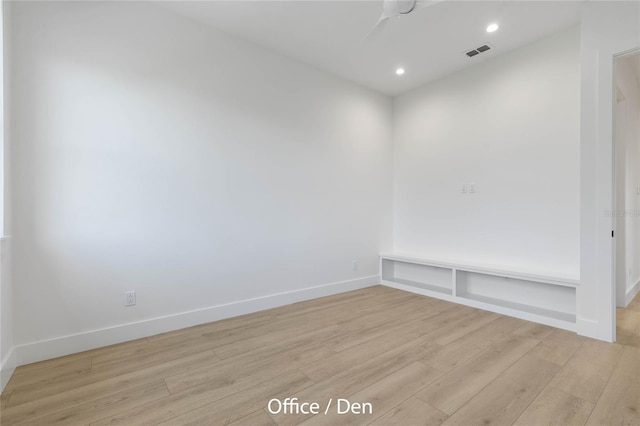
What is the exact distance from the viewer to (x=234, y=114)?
2977 millimetres

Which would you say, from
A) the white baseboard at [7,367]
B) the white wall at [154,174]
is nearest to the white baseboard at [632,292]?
the white wall at [154,174]

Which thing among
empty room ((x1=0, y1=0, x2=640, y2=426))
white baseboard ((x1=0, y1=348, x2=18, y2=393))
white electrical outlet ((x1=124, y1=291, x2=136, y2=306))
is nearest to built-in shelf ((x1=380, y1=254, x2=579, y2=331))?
empty room ((x1=0, y1=0, x2=640, y2=426))

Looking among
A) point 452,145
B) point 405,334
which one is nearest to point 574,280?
point 405,334

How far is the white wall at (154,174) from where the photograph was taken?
2098 millimetres

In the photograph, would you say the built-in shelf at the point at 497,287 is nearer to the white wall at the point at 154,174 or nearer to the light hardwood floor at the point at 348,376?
the light hardwood floor at the point at 348,376

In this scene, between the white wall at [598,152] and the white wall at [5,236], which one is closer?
the white wall at [5,236]

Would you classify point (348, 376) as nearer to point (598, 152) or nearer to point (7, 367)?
point (7, 367)

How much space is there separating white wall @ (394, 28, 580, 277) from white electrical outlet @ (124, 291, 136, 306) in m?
3.38

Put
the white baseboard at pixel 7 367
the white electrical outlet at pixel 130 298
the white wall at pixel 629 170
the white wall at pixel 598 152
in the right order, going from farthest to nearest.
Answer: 1. the white wall at pixel 629 170
2. the white electrical outlet at pixel 130 298
3. the white wall at pixel 598 152
4. the white baseboard at pixel 7 367

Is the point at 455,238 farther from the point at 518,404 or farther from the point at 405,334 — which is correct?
the point at 518,404

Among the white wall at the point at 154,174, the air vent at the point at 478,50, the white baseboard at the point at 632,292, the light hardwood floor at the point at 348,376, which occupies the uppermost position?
the air vent at the point at 478,50

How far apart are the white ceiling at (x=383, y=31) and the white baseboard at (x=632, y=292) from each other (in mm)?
2935

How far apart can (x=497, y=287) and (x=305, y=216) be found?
2.31m

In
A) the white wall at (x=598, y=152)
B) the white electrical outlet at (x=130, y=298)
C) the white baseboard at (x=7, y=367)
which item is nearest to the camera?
the white baseboard at (x=7, y=367)
